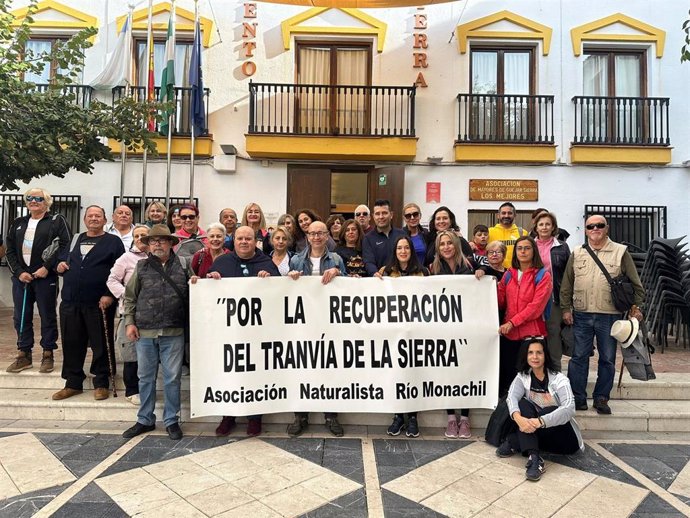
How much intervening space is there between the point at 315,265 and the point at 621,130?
8.97 meters

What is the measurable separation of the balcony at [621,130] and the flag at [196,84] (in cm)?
780

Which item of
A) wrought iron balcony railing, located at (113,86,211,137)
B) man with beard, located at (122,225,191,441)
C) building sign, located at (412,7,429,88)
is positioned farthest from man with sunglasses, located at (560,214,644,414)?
wrought iron balcony railing, located at (113,86,211,137)

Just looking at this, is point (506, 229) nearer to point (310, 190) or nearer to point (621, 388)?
point (621, 388)

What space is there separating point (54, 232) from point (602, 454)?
5831mm

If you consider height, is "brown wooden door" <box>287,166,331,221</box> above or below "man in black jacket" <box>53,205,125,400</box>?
above

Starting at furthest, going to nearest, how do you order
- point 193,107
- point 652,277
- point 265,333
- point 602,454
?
point 193,107 < point 652,277 < point 265,333 < point 602,454

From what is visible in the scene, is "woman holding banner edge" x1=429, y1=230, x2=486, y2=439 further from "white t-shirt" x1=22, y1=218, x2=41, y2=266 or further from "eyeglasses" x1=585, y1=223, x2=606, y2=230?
"white t-shirt" x1=22, y1=218, x2=41, y2=266

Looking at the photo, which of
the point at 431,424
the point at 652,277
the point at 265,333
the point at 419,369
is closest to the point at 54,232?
the point at 265,333

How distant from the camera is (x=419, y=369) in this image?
13.7 ft

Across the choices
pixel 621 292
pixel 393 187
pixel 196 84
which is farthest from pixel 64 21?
pixel 621 292

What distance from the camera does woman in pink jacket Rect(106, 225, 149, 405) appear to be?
4.30 meters

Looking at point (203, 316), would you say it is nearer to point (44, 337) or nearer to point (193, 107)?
point (44, 337)

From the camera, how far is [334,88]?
32.8 feet

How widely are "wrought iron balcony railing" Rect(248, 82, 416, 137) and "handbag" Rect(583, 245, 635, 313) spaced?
20.7 ft
